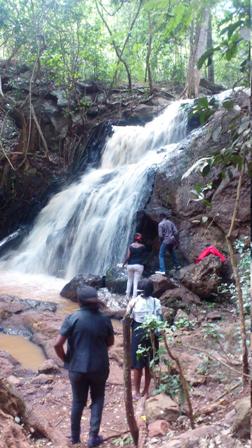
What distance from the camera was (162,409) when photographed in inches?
177

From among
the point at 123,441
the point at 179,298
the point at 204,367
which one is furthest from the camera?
the point at 179,298

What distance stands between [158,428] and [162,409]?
0.37 metres

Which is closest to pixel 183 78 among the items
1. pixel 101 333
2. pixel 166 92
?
pixel 166 92

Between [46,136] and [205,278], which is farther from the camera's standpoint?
[46,136]

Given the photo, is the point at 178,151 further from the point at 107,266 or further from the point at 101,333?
the point at 101,333

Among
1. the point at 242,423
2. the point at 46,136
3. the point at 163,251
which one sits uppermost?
the point at 46,136

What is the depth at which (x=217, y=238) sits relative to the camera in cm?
1142

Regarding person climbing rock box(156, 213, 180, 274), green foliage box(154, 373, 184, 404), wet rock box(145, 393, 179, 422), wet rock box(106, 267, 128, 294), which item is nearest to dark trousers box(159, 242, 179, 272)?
person climbing rock box(156, 213, 180, 274)

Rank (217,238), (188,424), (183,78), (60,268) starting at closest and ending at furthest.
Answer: (188,424), (217,238), (60,268), (183,78)

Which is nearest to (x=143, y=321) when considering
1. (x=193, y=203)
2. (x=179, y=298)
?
(x=179, y=298)

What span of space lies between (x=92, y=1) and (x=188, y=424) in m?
17.1

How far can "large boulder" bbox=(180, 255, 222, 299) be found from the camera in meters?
10.0

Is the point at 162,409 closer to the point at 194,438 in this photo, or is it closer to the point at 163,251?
the point at 194,438

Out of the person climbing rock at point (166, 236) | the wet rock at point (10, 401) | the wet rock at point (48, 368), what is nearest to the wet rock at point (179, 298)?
the person climbing rock at point (166, 236)
